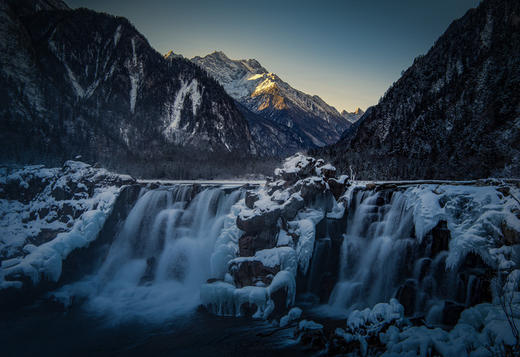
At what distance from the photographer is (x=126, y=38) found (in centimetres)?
15338

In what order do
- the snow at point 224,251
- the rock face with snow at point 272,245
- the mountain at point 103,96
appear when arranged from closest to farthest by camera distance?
1. the rock face with snow at point 272,245
2. the snow at point 224,251
3. the mountain at point 103,96

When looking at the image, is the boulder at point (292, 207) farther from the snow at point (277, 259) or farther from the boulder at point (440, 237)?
the boulder at point (440, 237)

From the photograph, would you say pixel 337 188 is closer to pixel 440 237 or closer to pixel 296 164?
pixel 296 164

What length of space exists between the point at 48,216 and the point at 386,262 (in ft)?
122

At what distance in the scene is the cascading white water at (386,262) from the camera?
16189 millimetres

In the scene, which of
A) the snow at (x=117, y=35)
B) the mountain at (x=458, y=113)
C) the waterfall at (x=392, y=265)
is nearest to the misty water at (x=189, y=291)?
the waterfall at (x=392, y=265)

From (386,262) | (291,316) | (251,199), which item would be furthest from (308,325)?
(251,199)

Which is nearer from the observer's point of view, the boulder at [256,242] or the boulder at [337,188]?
the boulder at [256,242]

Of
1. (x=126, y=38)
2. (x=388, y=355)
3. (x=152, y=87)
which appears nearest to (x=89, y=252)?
(x=388, y=355)

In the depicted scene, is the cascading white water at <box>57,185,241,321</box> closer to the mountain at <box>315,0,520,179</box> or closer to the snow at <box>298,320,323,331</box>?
the snow at <box>298,320,323,331</box>

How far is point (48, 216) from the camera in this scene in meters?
32.1

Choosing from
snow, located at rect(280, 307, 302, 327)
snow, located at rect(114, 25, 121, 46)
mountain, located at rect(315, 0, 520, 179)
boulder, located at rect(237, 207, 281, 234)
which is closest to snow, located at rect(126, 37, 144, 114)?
snow, located at rect(114, 25, 121, 46)

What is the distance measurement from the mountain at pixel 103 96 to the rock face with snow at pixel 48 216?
48.8m

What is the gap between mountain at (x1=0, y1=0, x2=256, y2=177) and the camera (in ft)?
297
